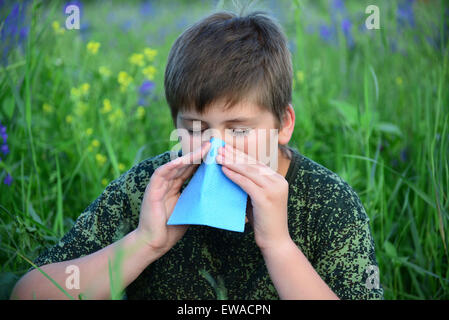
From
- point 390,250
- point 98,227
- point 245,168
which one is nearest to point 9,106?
point 98,227

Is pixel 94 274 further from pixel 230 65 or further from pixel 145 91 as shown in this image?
pixel 145 91

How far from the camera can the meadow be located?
1.98 meters

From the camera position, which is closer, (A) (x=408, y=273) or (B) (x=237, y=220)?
(B) (x=237, y=220)

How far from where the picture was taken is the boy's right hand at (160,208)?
1.46 m

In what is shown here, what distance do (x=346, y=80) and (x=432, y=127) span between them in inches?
59.6

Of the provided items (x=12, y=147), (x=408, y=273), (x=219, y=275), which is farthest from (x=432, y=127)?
(x=12, y=147)

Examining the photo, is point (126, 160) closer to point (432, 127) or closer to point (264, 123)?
point (264, 123)

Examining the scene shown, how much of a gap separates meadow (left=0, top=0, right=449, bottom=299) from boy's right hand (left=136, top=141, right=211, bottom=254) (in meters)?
0.40

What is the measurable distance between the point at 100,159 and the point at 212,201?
124cm

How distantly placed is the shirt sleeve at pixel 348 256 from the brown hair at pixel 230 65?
1.15 feet

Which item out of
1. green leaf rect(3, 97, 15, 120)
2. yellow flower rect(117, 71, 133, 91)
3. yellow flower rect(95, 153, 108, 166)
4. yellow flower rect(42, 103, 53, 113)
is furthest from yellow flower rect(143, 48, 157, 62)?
green leaf rect(3, 97, 15, 120)

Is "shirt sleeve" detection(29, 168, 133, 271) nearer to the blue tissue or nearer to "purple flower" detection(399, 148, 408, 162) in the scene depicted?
the blue tissue

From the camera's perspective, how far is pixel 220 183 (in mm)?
1414

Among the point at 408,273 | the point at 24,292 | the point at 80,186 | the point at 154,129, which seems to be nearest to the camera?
the point at 24,292
